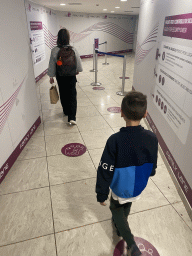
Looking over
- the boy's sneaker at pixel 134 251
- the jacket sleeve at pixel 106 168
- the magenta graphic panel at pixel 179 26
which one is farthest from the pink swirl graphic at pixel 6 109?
the magenta graphic panel at pixel 179 26

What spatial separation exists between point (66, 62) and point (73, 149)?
1270mm

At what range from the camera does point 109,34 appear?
37.2ft

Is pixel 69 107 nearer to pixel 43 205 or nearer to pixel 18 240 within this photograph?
pixel 43 205

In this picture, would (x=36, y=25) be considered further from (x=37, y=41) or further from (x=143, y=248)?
(x=143, y=248)

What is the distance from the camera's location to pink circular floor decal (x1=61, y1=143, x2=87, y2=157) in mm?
2564

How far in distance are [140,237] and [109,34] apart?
11.8 meters

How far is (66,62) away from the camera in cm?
273

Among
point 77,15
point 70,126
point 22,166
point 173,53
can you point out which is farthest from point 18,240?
point 77,15

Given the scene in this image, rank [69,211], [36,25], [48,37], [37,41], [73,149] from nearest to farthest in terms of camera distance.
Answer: [69,211]
[73,149]
[36,25]
[37,41]
[48,37]

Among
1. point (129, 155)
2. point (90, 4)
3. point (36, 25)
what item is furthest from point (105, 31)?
point (129, 155)

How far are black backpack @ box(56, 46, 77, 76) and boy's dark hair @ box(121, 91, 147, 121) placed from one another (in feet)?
6.38

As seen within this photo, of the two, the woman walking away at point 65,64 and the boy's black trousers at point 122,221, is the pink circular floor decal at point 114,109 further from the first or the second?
the boy's black trousers at point 122,221

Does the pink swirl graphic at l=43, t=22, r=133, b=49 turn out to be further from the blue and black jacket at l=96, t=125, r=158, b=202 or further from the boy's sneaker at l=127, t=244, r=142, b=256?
the boy's sneaker at l=127, t=244, r=142, b=256

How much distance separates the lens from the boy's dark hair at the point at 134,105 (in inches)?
40.8
